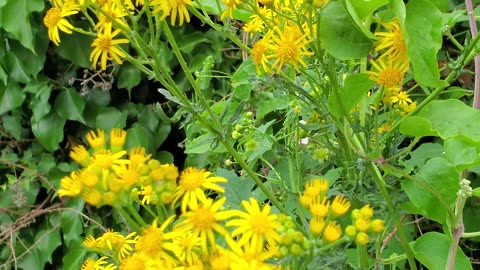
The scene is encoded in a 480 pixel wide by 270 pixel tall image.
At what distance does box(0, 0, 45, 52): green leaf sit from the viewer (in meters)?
1.38

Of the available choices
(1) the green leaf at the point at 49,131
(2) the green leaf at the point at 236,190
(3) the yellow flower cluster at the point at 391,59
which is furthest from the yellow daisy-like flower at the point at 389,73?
(1) the green leaf at the point at 49,131

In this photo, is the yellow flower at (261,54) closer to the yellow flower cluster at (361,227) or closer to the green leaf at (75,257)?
the yellow flower cluster at (361,227)

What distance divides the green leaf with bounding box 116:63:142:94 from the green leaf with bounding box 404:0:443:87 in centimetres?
101

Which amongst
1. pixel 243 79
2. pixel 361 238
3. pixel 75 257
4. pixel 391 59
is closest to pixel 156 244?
pixel 361 238

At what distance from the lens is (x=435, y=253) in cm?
66

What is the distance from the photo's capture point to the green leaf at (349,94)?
1.83 feet

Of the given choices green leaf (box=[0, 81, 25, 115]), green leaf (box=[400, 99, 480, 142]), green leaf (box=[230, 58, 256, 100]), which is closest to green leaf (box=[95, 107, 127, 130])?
green leaf (box=[0, 81, 25, 115])

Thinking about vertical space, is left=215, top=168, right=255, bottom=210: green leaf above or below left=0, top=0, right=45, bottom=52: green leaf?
below

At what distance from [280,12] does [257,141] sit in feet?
0.84

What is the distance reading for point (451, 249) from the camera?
63 centimetres

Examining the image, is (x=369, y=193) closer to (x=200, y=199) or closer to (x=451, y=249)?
(x=451, y=249)

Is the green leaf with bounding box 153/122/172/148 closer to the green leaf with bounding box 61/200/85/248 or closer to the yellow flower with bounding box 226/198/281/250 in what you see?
the green leaf with bounding box 61/200/85/248

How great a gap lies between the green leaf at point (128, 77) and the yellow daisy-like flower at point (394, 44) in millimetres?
980

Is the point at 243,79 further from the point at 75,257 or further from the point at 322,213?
the point at 75,257
